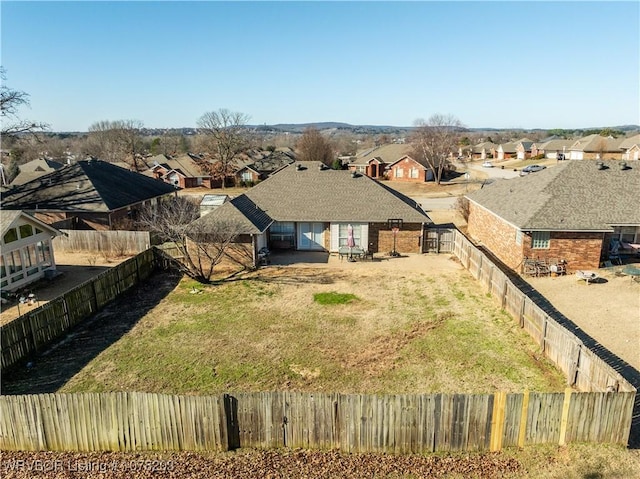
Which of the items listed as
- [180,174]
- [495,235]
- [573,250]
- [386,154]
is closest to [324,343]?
[573,250]

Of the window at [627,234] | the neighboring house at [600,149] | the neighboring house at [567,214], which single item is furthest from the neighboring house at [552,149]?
the window at [627,234]

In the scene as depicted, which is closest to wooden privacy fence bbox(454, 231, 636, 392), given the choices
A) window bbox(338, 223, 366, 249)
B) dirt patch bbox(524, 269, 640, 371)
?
dirt patch bbox(524, 269, 640, 371)

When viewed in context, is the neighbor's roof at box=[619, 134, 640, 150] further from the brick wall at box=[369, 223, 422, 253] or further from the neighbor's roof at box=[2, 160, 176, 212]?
the neighbor's roof at box=[2, 160, 176, 212]

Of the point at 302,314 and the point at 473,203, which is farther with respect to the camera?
the point at 473,203

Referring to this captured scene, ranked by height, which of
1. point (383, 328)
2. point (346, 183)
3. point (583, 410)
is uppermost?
point (346, 183)

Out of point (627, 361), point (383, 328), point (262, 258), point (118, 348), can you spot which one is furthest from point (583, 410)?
point (262, 258)

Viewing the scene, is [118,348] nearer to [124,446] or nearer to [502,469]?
[124,446]
